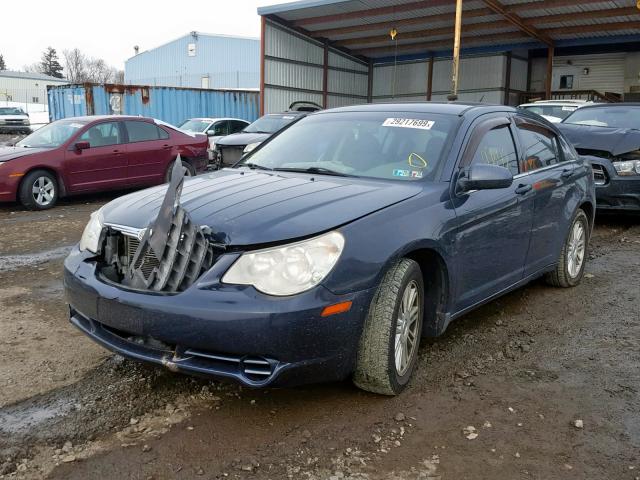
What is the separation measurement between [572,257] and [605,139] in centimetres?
353

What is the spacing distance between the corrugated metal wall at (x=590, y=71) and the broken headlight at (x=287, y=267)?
992 inches

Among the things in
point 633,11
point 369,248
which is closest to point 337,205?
point 369,248

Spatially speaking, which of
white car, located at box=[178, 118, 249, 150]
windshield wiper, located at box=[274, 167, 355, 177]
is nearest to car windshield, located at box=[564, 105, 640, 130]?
windshield wiper, located at box=[274, 167, 355, 177]

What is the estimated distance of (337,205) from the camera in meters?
3.07

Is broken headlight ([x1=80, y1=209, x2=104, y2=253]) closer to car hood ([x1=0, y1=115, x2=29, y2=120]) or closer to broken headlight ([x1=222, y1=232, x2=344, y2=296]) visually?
broken headlight ([x1=222, y1=232, x2=344, y2=296])

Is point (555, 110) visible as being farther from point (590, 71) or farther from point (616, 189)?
point (590, 71)

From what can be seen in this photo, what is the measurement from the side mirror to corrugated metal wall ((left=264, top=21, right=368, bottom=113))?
1920 centimetres

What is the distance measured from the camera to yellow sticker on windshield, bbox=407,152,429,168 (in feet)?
12.2

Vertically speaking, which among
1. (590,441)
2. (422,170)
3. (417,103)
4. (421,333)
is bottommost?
(590,441)

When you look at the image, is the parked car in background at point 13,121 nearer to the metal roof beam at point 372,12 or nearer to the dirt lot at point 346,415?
the metal roof beam at point 372,12

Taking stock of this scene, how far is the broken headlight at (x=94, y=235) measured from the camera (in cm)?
332

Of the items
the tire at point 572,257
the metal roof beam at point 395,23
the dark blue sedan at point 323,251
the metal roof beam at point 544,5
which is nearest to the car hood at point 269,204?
the dark blue sedan at point 323,251

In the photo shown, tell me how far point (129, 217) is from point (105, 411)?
0.98m

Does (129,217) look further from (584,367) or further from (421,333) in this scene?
(584,367)
